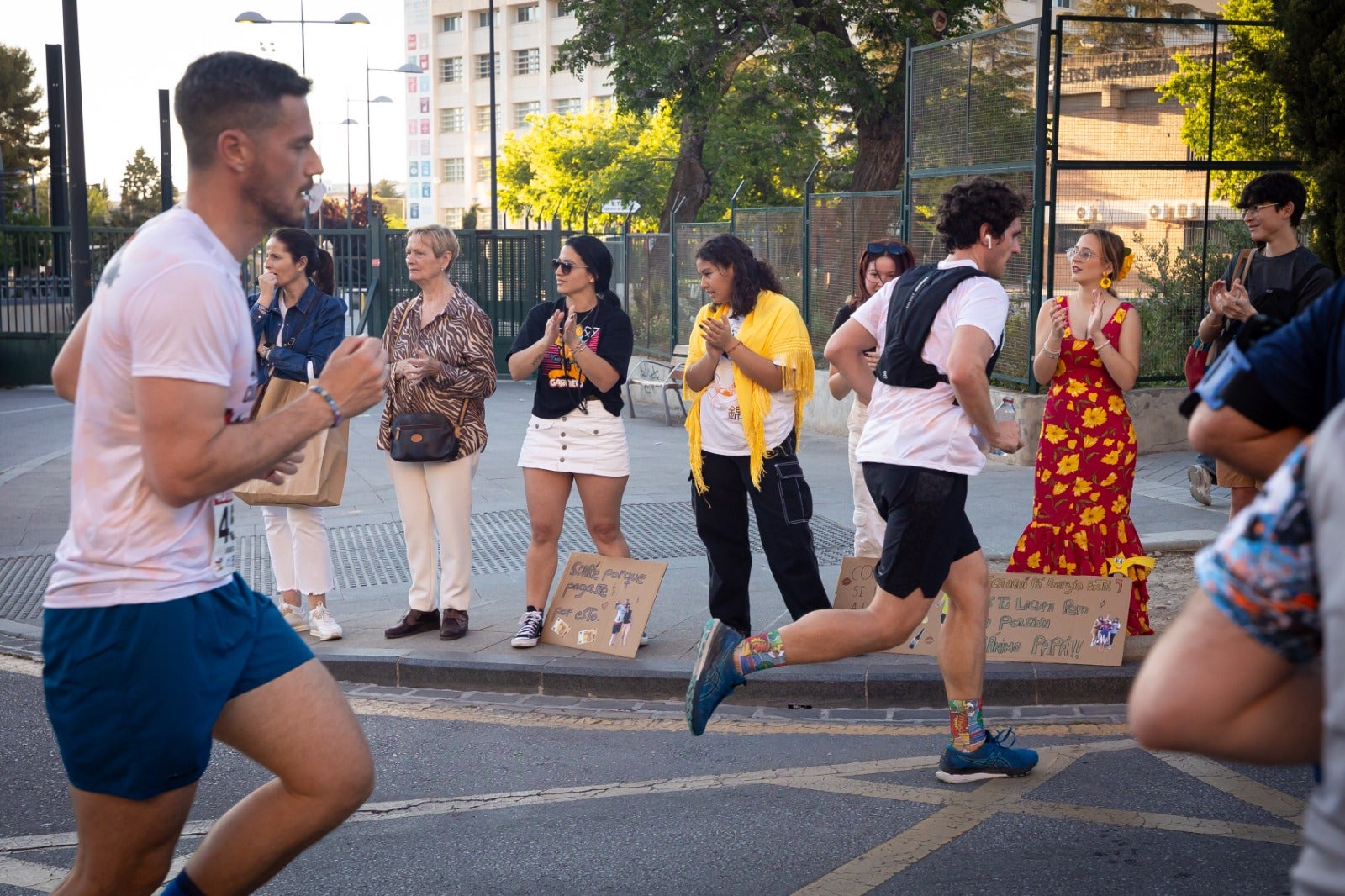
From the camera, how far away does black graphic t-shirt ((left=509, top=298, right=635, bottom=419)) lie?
21.5 feet

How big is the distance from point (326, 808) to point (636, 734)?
2860mm

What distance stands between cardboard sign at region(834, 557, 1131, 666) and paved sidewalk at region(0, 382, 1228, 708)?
91mm

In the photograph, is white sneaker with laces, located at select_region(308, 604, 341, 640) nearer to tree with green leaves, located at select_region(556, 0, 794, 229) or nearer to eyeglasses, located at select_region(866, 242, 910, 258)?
eyeglasses, located at select_region(866, 242, 910, 258)

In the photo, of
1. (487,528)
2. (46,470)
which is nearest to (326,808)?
(487,528)

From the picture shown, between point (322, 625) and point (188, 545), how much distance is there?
4.16 meters

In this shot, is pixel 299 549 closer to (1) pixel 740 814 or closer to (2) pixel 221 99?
(1) pixel 740 814

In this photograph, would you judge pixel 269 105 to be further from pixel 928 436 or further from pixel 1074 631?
pixel 1074 631

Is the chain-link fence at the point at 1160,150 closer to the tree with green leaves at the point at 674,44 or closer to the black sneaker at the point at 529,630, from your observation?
the black sneaker at the point at 529,630

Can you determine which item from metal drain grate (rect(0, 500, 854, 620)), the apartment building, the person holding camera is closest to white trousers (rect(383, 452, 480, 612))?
the person holding camera

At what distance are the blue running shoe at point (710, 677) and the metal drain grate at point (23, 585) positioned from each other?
4254 mm

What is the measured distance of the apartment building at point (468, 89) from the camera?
98375mm

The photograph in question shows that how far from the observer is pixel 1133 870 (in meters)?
4.06

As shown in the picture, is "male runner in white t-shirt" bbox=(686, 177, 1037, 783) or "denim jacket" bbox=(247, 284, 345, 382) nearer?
"male runner in white t-shirt" bbox=(686, 177, 1037, 783)

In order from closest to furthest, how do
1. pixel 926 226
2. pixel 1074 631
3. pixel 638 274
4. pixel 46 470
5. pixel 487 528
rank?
1. pixel 1074 631
2. pixel 487 528
3. pixel 46 470
4. pixel 926 226
5. pixel 638 274
